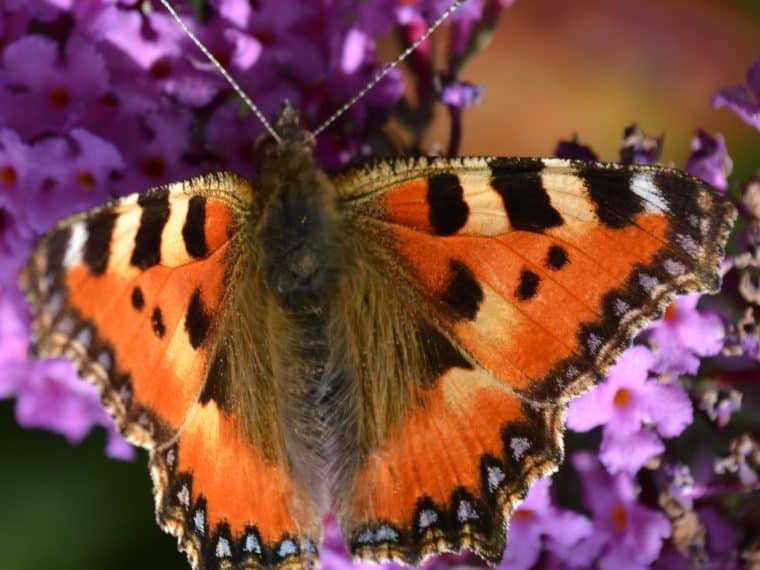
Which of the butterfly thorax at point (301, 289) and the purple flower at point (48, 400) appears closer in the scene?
the butterfly thorax at point (301, 289)

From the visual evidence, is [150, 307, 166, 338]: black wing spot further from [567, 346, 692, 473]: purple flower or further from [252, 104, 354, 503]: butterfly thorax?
[567, 346, 692, 473]: purple flower

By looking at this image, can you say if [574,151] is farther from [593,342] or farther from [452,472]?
[452,472]

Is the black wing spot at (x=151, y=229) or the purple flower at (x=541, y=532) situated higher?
the black wing spot at (x=151, y=229)

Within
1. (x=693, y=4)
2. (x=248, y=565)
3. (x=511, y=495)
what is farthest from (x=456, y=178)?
(x=693, y=4)

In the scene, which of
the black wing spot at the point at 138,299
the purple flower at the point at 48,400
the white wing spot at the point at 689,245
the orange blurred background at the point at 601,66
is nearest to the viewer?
the white wing spot at the point at 689,245

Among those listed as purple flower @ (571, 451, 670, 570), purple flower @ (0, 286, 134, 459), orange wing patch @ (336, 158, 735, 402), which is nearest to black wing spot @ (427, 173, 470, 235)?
orange wing patch @ (336, 158, 735, 402)

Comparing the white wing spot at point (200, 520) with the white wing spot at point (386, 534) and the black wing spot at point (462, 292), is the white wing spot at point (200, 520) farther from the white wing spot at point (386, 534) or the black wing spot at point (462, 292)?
the black wing spot at point (462, 292)

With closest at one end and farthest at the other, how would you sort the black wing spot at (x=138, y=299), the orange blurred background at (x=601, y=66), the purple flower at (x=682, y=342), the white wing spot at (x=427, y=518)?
the black wing spot at (x=138, y=299) < the white wing spot at (x=427, y=518) < the purple flower at (x=682, y=342) < the orange blurred background at (x=601, y=66)

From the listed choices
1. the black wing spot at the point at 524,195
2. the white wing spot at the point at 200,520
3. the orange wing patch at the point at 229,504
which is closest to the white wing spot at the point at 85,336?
the orange wing patch at the point at 229,504
